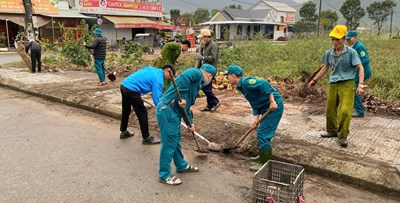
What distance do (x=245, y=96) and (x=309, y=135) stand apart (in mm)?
1661

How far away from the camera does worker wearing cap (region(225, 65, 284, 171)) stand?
385 cm

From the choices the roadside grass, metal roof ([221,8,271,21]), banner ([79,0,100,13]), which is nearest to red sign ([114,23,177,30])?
banner ([79,0,100,13])

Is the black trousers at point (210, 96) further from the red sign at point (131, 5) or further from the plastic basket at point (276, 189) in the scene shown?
the red sign at point (131, 5)

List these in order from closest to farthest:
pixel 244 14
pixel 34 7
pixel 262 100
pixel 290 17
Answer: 1. pixel 262 100
2. pixel 34 7
3. pixel 244 14
4. pixel 290 17

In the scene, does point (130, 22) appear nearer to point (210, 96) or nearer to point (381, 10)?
point (210, 96)

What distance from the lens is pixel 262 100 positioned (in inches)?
160

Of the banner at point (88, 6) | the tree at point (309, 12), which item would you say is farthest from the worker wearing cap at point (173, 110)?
the tree at point (309, 12)

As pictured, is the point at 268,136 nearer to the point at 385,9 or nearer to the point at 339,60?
the point at 339,60

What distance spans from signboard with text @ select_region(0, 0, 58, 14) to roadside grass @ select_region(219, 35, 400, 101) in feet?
67.0

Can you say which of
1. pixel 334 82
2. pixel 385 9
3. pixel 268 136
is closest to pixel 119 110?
pixel 268 136

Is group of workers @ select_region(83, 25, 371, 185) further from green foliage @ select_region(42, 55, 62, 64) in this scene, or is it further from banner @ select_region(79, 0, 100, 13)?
banner @ select_region(79, 0, 100, 13)

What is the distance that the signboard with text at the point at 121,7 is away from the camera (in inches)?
1210

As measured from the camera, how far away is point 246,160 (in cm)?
469

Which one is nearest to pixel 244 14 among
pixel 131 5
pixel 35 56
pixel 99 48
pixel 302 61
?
pixel 131 5
